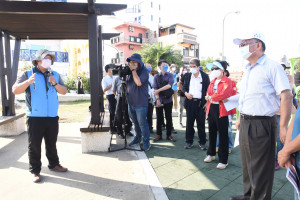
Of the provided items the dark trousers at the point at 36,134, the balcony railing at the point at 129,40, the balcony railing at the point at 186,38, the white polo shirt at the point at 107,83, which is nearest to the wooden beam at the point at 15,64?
the white polo shirt at the point at 107,83

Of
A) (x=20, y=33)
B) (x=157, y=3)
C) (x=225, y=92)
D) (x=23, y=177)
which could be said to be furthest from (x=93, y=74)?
(x=157, y=3)

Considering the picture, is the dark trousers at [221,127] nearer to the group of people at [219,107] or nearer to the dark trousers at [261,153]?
the group of people at [219,107]

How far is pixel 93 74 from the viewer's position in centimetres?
421

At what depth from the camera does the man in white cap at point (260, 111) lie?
82.7 inches

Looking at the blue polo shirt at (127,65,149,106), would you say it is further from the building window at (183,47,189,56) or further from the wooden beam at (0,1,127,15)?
the building window at (183,47,189,56)

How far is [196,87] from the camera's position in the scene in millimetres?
4379

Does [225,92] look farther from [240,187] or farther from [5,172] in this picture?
[5,172]

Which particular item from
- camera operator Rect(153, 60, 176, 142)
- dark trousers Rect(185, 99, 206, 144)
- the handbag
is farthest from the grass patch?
dark trousers Rect(185, 99, 206, 144)

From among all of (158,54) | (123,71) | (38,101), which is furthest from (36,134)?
(158,54)

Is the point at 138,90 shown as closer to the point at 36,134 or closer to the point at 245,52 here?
the point at 36,134

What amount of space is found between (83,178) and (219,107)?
249cm

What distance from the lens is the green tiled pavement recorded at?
9.07 ft

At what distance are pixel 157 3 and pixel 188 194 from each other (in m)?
54.7

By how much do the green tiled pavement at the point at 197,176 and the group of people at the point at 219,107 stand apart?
23 cm
